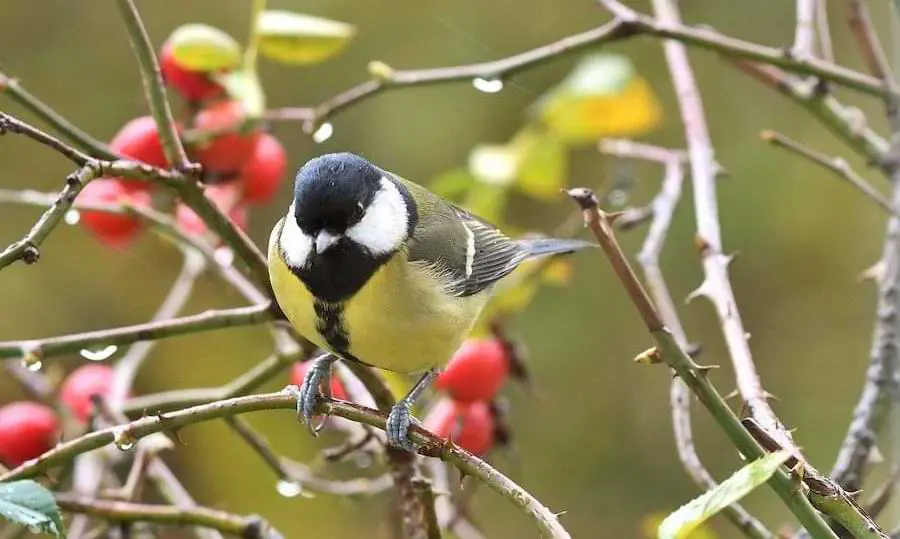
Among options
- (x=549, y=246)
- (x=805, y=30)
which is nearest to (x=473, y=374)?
(x=549, y=246)

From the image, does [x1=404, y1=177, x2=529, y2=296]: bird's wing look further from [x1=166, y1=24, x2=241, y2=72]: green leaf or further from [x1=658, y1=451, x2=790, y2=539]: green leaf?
[x1=658, y1=451, x2=790, y2=539]: green leaf

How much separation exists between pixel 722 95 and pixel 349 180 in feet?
3.09

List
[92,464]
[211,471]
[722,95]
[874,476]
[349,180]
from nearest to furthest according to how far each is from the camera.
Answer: [349,180] → [92,464] → [874,476] → [211,471] → [722,95]

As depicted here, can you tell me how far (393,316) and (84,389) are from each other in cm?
27

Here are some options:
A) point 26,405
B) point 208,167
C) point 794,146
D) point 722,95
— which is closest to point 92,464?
point 26,405

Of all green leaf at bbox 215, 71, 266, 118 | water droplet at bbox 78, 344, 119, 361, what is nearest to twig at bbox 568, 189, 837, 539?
water droplet at bbox 78, 344, 119, 361

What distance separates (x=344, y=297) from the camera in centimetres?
55

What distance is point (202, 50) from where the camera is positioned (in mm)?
675

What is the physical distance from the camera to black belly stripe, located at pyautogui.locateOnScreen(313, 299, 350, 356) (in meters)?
0.53

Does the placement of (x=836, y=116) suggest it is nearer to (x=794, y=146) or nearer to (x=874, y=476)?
(x=794, y=146)

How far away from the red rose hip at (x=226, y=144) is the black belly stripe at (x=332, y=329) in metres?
0.20

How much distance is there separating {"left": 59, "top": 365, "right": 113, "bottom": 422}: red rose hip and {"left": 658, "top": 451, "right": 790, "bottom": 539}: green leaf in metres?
0.47

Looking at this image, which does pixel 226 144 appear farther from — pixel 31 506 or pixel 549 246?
pixel 31 506

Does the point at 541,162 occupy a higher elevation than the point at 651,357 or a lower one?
higher
